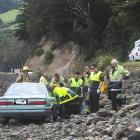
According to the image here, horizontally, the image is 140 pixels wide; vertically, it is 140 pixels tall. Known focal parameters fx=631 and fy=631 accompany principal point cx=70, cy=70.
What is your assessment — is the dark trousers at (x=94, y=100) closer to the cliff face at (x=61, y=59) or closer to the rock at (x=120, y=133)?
the rock at (x=120, y=133)

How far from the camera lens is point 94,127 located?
643 inches

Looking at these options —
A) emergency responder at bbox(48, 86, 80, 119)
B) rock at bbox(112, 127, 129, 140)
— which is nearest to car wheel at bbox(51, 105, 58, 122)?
emergency responder at bbox(48, 86, 80, 119)

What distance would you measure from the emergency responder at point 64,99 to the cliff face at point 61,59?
43.1 meters

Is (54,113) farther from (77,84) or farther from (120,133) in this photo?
(120,133)

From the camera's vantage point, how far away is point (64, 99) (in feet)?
66.5

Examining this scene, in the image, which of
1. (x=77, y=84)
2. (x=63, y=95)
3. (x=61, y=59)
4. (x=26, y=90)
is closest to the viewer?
(x=26, y=90)

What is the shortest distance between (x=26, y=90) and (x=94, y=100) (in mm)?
2885

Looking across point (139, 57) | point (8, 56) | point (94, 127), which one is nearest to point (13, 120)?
point (94, 127)

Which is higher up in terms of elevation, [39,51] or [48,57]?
[39,51]

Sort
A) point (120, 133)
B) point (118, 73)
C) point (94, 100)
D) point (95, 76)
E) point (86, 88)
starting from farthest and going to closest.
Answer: point (86, 88) < point (94, 100) < point (95, 76) < point (118, 73) < point (120, 133)

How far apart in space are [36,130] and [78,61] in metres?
46.8

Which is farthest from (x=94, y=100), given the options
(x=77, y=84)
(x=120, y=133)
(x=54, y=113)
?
(x=120, y=133)

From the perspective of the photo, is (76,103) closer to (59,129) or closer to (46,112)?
(46,112)

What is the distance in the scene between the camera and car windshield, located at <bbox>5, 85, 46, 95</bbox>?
19469 mm
